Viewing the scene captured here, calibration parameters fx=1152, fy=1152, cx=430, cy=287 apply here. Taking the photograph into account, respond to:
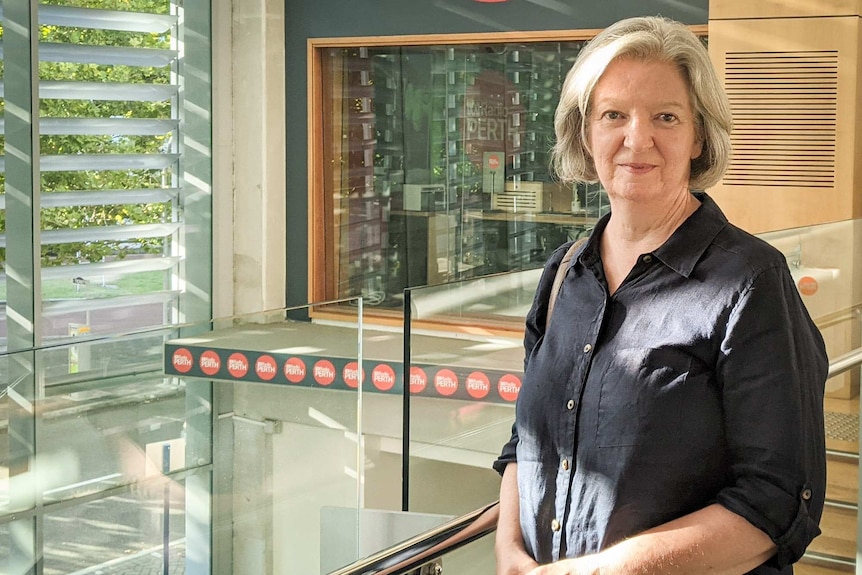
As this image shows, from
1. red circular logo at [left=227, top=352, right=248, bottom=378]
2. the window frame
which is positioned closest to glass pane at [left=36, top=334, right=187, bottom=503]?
red circular logo at [left=227, top=352, right=248, bottom=378]

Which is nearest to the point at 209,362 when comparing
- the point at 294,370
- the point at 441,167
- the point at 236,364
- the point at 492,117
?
the point at 236,364

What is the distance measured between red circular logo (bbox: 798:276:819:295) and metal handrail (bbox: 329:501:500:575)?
93.9 inches

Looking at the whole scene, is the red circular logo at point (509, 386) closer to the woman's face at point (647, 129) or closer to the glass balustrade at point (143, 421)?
the glass balustrade at point (143, 421)

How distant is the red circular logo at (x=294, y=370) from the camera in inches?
122

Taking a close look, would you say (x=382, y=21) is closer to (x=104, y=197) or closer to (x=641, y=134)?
(x=104, y=197)

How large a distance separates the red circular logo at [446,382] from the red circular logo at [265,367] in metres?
0.61

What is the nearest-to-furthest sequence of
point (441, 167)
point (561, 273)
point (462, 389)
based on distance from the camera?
1. point (561, 273)
2. point (462, 389)
3. point (441, 167)

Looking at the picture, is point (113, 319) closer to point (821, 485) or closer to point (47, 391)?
point (47, 391)

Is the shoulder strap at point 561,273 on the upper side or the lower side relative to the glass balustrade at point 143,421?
upper

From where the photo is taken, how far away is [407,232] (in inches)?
386

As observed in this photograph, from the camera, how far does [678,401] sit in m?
1.54

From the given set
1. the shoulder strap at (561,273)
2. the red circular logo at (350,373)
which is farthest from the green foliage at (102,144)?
the shoulder strap at (561,273)

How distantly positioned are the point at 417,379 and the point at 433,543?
4.02ft

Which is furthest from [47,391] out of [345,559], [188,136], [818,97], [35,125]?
[188,136]
